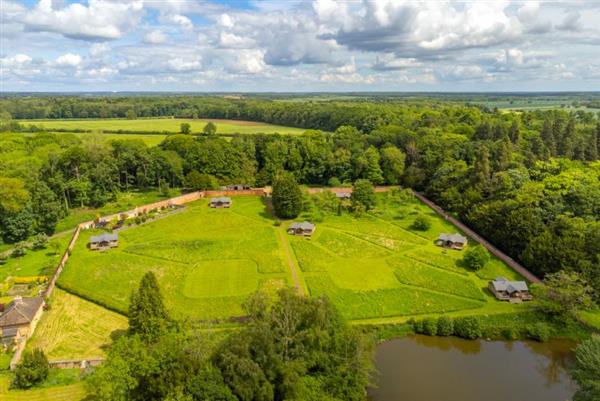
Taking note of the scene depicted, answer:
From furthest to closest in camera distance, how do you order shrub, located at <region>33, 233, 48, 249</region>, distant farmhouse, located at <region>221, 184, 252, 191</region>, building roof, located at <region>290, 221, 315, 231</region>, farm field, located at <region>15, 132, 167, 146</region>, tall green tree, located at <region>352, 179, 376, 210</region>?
farm field, located at <region>15, 132, 167, 146</region>
distant farmhouse, located at <region>221, 184, 252, 191</region>
tall green tree, located at <region>352, 179, 376, 210</region>
building roof, located at <region>290, 221, 315, 231</region>
shrub, located at <region>33, 233, 48, 249</region>

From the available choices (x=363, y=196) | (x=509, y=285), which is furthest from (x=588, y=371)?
(x=363, y=196)

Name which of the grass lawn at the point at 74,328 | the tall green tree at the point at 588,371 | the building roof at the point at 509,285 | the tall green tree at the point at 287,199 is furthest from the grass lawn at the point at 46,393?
the building roof at the point at 509,285

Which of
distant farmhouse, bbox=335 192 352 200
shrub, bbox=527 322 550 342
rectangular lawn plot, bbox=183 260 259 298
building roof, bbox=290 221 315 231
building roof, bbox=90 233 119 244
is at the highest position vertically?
building roof, bbox=90 233 119 244

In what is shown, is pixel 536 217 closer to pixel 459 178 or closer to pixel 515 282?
pixel 515 282

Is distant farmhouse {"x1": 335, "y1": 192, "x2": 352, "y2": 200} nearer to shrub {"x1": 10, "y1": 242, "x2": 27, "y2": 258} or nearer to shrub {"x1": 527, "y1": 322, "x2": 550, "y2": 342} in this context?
shrub {"x1": 527, "y1": 322, "x2": 550, "y2": 342}

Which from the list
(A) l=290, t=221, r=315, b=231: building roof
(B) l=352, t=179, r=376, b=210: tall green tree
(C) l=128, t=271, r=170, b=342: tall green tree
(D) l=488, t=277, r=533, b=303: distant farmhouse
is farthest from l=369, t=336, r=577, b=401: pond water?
(B) l=352, t=179, r=376, b=210: tall green tree

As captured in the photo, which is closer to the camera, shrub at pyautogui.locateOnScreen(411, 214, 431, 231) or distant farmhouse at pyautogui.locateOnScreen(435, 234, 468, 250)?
distant farmhouse at pyautogui.locateOnScreen(435, 234, 468, 250)
